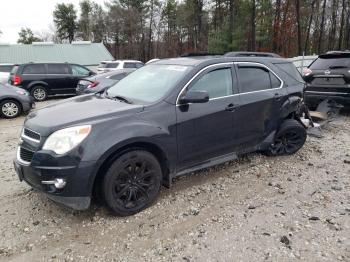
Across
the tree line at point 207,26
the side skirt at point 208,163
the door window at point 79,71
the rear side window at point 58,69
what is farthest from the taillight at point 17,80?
the tree line at point 207,26

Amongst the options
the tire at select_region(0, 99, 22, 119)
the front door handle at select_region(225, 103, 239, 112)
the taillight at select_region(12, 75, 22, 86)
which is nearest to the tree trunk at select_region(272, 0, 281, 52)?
the taillight at select_region(12, 75, 22, 86)

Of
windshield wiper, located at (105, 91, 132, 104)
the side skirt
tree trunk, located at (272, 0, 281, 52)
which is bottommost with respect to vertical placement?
the side skirt

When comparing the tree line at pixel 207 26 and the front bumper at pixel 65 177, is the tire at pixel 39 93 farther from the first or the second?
the tree line at pixel 207 26

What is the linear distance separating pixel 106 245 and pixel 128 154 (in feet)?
3.11

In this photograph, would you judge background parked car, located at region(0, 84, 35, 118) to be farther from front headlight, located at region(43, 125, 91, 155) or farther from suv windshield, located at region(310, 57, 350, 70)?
suv windshield, located at region(310, 57, 350, 70)

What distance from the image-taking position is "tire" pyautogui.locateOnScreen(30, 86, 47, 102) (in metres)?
13.7

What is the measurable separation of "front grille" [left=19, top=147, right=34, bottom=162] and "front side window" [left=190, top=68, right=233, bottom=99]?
2007 millimetres

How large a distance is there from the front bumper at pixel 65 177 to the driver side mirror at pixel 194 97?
133cm

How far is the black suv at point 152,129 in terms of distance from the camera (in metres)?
3.30

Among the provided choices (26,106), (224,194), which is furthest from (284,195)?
(26,106)

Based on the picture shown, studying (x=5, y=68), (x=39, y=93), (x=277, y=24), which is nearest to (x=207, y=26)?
(x=277, y=24)

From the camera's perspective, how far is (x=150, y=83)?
438 centimetres

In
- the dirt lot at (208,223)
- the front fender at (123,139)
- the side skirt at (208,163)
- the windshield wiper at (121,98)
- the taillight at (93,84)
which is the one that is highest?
the windshield wiper at (121,98)

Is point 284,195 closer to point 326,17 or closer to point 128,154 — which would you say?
point 128,154
